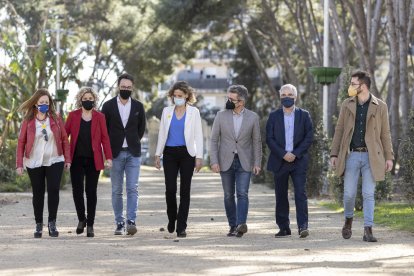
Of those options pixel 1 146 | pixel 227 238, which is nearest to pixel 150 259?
pixel 227 238

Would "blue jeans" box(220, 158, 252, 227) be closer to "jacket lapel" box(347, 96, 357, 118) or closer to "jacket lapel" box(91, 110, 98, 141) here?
"jacket lapel" box(347, 96, 357, 118)

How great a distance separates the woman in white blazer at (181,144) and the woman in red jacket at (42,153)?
123cm

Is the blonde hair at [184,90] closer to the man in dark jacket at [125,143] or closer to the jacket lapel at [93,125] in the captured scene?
the man in dark jacket at [125,143]

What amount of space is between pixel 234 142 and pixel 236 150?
11 centimetres

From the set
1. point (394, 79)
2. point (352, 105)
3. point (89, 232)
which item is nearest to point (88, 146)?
point (89, 232)

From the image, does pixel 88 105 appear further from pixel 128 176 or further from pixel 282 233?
pixel 282 233

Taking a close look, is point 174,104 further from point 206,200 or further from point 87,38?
point 87,38

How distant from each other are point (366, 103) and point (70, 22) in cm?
3485

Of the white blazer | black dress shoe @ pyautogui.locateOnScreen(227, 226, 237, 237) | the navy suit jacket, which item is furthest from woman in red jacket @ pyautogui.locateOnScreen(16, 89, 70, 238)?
the navy suit jacket

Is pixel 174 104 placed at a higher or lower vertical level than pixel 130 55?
lower

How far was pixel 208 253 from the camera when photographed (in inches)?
447

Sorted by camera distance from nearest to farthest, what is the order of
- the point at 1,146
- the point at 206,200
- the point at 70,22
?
the point at 206,200 < the point at 1,146 < the point at 70,22

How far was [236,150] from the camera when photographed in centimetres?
1367

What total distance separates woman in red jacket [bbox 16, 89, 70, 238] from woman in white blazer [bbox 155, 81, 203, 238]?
4.03ft
